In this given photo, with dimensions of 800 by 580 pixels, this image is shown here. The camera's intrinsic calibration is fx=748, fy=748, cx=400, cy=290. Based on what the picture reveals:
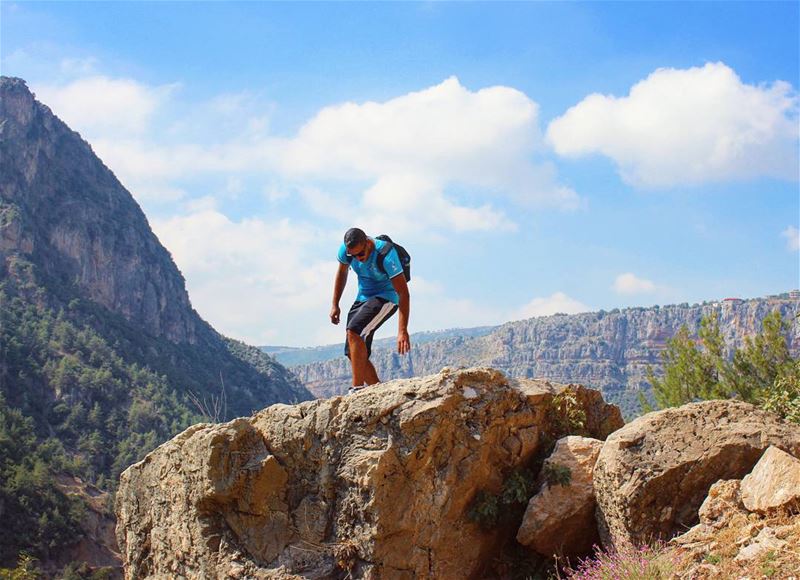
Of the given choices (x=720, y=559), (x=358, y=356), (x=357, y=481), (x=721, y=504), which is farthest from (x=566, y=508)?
(x=358, y=356)

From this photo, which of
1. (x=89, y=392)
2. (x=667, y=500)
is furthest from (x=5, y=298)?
(x=667, y=500)

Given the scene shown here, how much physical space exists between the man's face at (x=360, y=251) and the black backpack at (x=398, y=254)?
0.12 m

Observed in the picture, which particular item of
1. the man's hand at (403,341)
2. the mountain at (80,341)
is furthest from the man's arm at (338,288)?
the mountain at (80,341)

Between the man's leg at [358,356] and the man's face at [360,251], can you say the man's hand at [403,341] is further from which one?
the man's face at [360,251]

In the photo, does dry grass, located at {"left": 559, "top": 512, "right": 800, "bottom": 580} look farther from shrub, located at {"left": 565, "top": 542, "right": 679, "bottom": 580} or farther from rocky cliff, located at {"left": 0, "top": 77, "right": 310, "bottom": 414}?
rocky cliff, located at {"left": 0, "top": 77, "right": 310, "bottom": 414}

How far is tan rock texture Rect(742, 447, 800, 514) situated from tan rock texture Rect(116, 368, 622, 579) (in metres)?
1.84

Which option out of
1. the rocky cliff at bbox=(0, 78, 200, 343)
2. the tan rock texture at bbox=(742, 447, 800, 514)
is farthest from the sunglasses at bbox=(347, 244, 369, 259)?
the rocky cliff at bbox=(0, 78, 200, 343)

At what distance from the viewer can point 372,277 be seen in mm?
7305

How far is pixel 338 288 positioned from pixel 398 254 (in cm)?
78

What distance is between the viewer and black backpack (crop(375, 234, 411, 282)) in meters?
7.14

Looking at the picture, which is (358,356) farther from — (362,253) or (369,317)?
(362,253)

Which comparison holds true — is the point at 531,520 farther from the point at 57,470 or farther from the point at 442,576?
the point at 57,470

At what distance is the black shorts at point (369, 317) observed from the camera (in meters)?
7.20

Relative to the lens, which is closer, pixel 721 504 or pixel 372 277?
pixel 721 504
